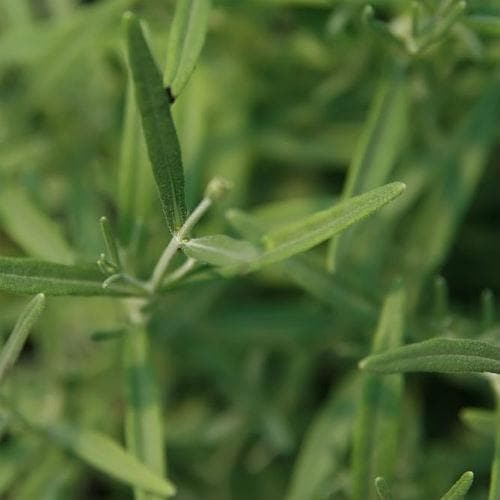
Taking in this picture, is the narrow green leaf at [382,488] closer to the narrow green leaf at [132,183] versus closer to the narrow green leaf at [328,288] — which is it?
the narrow green leaf at [328,288]

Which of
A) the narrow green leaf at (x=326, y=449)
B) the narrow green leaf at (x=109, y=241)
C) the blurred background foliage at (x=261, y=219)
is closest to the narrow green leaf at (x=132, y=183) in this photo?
the blurred background foliage at (x=261, y=219)

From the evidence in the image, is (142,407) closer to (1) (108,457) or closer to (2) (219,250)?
(1) (108,457)

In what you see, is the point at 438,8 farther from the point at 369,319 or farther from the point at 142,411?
the point at 142,411

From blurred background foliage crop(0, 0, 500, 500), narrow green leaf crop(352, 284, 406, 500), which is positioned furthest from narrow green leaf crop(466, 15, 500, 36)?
narrow green leaf crop(352, 284, 406, 500)

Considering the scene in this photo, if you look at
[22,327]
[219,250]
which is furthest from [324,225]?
[22,327]

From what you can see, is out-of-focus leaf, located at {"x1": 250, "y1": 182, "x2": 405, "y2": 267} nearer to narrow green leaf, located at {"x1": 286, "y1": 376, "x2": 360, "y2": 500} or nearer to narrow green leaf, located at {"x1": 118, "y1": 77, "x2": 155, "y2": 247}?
narrow green leaf, located at {"x1": 118, "y1": 77, "x2": 155, "y2": 247}
